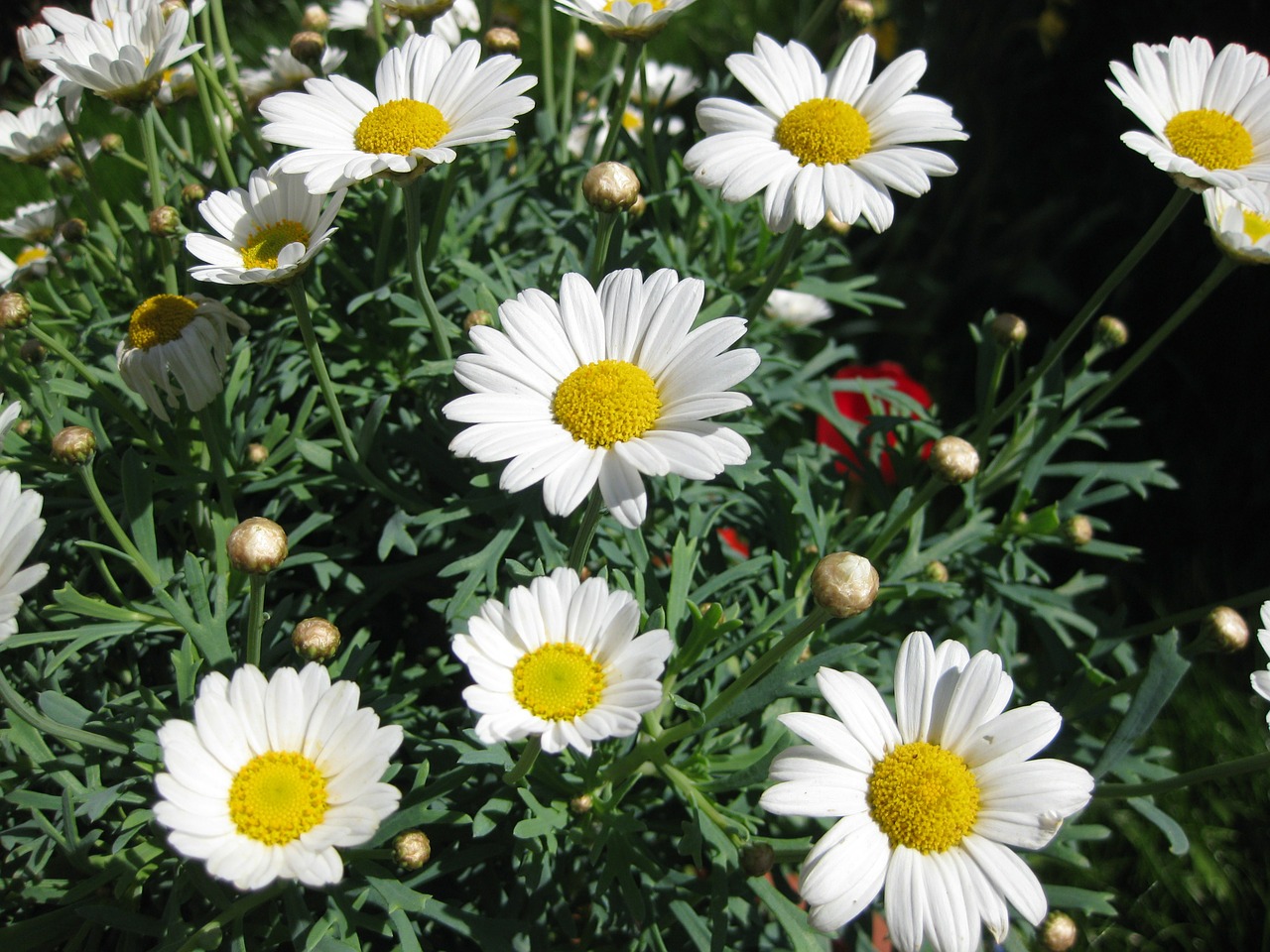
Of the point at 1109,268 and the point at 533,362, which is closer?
the point at 533,362

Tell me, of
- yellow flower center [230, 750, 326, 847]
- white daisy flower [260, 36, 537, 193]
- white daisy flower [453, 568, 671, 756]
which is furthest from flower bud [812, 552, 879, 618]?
white daisy flower [260, 36, 537, 193]

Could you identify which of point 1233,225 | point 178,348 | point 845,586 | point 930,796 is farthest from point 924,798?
point 178,348

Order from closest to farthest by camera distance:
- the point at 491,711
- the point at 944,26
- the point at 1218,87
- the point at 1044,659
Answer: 1. the point at 491,711
2. the point at 1218,87
3. the point at 1044,659
4. the point at 944,26

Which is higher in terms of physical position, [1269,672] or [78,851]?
[1269,672]

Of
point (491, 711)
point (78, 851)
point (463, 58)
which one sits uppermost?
point (463, 58)

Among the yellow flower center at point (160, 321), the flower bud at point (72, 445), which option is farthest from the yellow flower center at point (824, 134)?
the flower bud at point (72, 445)

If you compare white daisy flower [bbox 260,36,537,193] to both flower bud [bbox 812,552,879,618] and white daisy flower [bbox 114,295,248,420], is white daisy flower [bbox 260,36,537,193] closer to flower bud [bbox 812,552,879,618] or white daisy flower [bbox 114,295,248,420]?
white daisy flower [bbox 114,295,248,420]

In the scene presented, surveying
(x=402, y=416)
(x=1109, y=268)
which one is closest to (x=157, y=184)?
(x=402, y=416)

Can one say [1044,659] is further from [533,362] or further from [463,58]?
[463,58]
